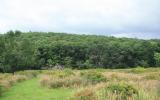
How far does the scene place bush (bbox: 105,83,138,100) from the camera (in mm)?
14625

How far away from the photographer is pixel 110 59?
91375mm

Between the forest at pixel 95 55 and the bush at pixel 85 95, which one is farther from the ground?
the bush at pixel 85 95

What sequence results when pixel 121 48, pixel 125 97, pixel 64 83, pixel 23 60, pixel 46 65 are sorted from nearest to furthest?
1. pixel 125 97
2. pixel 64 83
3. pixel 23 60
4. pixel 46 65
5. pixel 121 48

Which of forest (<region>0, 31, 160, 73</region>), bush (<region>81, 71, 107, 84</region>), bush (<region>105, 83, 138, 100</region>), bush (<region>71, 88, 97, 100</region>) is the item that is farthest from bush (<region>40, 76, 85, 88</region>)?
forest (<region>0, 31, 160, 73</region>)

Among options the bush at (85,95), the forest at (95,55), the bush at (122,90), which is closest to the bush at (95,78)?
the bush at (122,90)

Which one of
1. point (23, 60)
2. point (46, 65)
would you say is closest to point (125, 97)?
point (23, 60)

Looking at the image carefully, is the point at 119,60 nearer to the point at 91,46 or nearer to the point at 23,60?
the point at 91,46

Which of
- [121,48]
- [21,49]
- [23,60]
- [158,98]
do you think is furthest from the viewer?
[121,48]

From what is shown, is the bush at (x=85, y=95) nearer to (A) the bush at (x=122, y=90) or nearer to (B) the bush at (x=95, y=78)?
(A) the bush at (x=122, y=90)

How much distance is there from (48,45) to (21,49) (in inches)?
1039

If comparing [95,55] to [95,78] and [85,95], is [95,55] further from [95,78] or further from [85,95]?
[85,95]

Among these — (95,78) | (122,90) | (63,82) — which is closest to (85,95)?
(122,90)

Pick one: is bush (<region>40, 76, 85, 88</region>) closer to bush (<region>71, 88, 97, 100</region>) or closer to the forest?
Answer: bush (<region>71, 88, 97, 100</region>)

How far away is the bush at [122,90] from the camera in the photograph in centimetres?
1462
